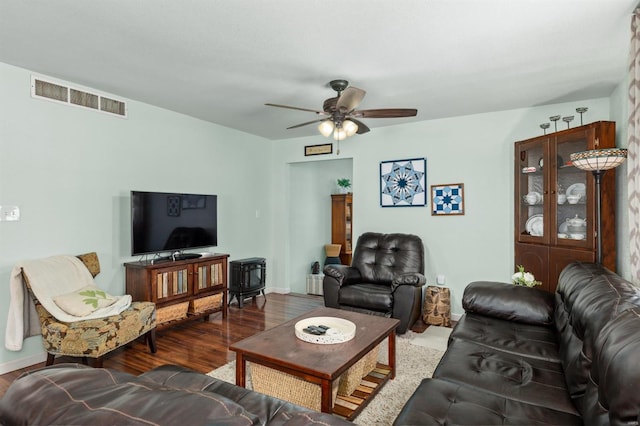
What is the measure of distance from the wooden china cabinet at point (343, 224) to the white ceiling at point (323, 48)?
2618 millimetres

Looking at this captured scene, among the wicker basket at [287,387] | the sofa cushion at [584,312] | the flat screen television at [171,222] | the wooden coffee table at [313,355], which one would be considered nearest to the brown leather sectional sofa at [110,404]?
the wooden coffee table at [313,355]

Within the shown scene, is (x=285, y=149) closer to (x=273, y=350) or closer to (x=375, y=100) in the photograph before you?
(x=375, y=100)

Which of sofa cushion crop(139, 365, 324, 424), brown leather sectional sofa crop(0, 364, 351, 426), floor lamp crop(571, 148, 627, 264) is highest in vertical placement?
floor lamp crop(571, 148, 627, 264)

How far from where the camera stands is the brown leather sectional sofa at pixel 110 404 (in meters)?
0.58

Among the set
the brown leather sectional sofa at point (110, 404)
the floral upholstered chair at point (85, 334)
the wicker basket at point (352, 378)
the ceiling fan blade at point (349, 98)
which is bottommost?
the wicker basket at point (352, 378)

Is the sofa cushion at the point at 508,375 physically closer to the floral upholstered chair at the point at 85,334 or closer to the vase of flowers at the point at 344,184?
the floral upholstered chair at the point at 85,334

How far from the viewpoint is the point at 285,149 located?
5727 millimetres

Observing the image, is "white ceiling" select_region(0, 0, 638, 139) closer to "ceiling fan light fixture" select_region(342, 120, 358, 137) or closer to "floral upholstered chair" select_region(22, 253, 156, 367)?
"ceiling fan light fixture" select_region(342, 120, 358, 137)

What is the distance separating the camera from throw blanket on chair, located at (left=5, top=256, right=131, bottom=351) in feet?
8.92

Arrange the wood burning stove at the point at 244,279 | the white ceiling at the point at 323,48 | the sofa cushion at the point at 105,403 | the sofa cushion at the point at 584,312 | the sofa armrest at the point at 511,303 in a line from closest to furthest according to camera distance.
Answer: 1. the sofa cushion at the point at 105,403
2. the sofa cushion at the point at 584,312
3. the white ceiling at the point at 323,48
4. the sofa armrest at the point at 511,303
5. the wood burning stove at the point at 244,279

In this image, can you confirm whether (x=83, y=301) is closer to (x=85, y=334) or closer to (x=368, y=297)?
(x=85, y=334)

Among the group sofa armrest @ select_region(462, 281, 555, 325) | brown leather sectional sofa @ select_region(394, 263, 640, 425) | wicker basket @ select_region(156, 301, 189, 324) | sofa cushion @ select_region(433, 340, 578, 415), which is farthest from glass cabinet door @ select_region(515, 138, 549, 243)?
wicker basket @ select_region(156, 301, 189, 324)

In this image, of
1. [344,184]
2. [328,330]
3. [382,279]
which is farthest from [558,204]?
[344,184]

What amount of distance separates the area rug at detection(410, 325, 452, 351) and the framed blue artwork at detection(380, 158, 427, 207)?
1.55 metres
